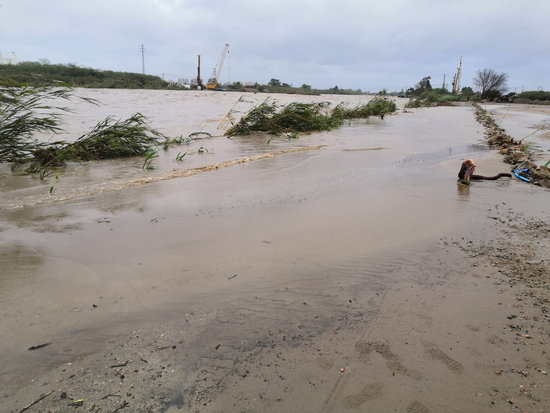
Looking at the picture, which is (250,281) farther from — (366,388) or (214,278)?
(366,388)

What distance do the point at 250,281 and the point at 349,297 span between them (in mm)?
688

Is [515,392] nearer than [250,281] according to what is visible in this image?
Yes

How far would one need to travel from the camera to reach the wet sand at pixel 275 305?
155 centimetres

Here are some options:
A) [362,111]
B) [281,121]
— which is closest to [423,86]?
[362,111]

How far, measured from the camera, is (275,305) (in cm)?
218

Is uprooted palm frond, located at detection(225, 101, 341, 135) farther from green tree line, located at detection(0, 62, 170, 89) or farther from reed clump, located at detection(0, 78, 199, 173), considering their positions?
green tree line, located at detection(0, 62, 170, 89)

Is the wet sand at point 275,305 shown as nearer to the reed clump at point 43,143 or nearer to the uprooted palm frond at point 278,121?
the reed clump at point 43,143

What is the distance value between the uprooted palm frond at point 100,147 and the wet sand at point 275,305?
3.00 metres

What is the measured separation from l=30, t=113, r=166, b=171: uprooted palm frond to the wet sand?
9.84 feet

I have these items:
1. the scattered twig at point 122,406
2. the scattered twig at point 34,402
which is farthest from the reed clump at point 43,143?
the scattered twig at point 122,406

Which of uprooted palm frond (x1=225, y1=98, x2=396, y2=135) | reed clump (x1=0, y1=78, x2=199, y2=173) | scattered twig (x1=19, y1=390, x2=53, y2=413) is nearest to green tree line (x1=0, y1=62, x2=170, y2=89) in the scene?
uprooted palm frond (x1=225, y1=98, x2=396, y2=135)

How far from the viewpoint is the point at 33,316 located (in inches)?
79.1

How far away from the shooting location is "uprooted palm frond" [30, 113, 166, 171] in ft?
22.1

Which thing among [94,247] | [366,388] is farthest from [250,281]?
[94,247]
